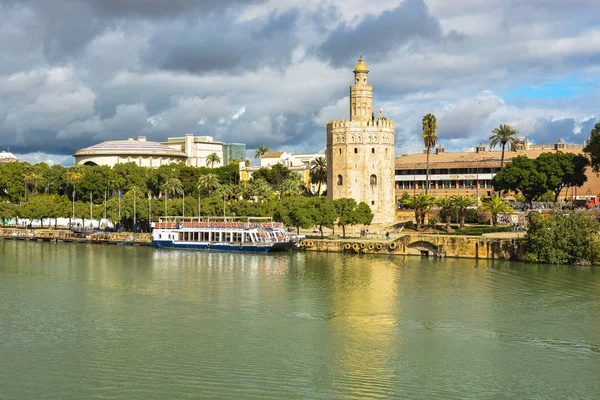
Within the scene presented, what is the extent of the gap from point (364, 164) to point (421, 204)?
12.6 m

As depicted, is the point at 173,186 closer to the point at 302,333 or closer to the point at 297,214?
the point at 297,214

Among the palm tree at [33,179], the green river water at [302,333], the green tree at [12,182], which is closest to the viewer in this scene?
the green river water at [302,333]

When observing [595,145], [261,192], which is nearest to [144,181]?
[261,192]

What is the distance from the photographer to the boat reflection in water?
235ft

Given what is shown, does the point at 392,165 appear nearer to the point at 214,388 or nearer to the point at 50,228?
the point at 50,228

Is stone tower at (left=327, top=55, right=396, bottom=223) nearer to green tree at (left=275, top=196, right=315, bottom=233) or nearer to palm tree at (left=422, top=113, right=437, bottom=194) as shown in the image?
palm tree at (left=422, top=113, right=437, bottom=194)

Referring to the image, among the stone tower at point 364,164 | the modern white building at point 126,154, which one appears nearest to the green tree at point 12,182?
the modern white building at point 126,154

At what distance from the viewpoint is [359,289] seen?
155 ft

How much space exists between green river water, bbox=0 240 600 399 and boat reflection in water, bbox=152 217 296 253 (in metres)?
13.8

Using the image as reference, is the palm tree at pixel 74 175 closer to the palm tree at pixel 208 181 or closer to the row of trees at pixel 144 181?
the row of trees at pixel 144 181

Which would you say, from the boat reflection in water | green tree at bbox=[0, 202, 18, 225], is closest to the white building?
green tree at bbox=[0, 202, 18, 225]

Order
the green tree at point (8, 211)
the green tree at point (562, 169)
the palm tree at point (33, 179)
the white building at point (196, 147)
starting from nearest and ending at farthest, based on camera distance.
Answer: the green tree at point (562, 169)
the green tree at point (8, 211)
the palm tree at point (33, 179)
the white building at point (196, 147)

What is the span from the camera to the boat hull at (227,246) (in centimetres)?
7081

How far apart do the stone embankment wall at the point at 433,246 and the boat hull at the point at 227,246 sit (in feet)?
8.55
